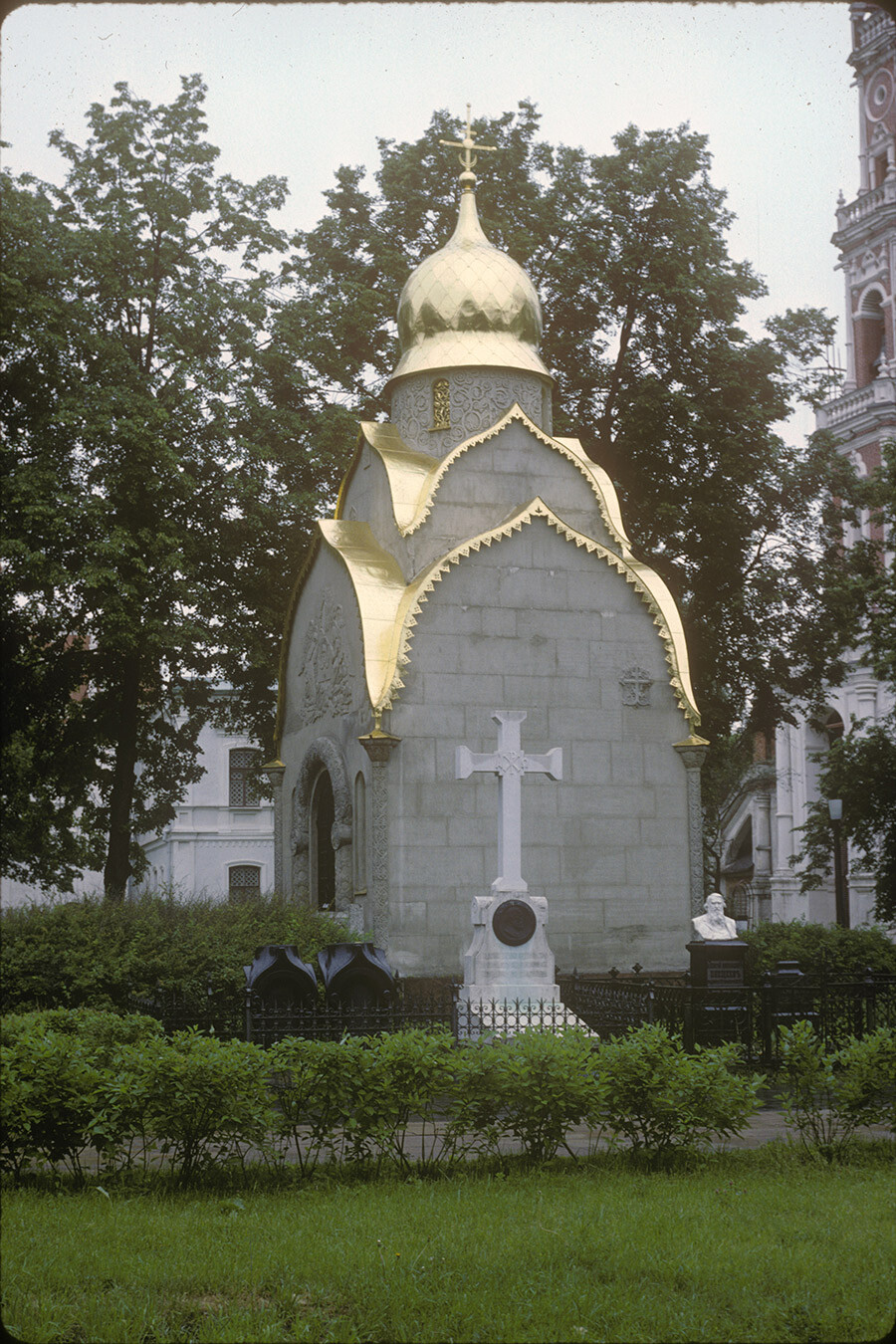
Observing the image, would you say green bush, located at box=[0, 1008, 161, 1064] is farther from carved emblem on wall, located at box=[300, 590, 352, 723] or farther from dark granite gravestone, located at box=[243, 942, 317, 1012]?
carved emblem on wall, located at box=[300, 590, 352, 723]

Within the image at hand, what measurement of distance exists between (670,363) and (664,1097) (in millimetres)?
20047

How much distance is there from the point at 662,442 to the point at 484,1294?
21.7m

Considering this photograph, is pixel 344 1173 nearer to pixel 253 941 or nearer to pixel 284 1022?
pixel 284 1022

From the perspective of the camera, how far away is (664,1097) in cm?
867

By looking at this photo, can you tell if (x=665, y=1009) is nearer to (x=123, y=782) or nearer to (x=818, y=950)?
(x=818, y=950)

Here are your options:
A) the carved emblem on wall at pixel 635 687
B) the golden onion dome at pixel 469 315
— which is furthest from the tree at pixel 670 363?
the carved emblem on wall at pixel 635 687

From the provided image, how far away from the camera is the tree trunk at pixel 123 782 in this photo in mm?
22547

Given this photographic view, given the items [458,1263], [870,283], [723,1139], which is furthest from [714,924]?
[870,283]

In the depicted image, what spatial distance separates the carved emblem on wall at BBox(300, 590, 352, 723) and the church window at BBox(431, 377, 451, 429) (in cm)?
307

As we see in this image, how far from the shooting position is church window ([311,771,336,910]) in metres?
20.1

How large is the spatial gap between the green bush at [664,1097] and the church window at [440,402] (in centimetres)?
1279

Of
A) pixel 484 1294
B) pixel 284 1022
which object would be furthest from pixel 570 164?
pixel 484 1294

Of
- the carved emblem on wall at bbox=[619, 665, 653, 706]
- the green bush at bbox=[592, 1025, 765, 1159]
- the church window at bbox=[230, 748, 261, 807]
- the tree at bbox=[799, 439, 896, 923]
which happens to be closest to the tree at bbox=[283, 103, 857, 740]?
the tree at bbox=[799, 439, 896, 923]

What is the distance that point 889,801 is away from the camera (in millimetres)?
26984
